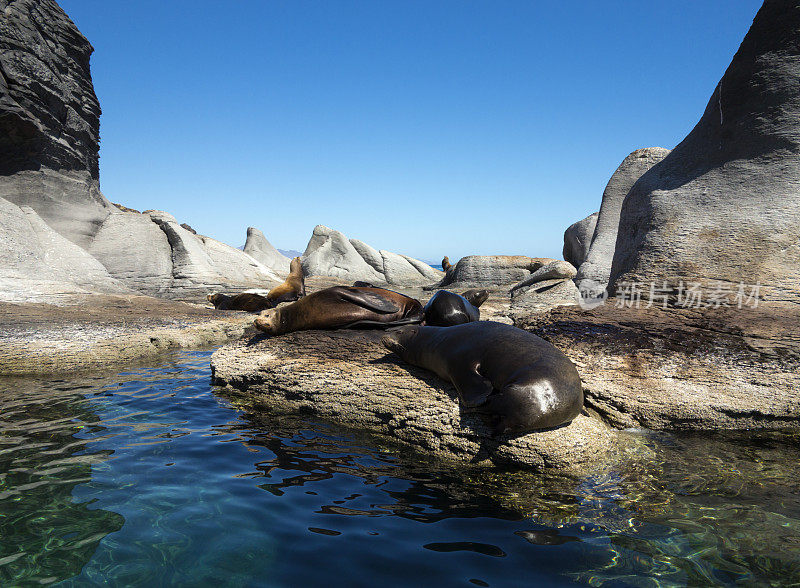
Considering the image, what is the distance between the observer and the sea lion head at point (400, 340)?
5.04 m

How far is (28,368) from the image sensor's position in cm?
658

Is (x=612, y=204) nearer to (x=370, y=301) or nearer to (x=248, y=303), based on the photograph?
(x=248, y=303)

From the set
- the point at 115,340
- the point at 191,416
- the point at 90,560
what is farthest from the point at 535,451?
the point at 115,340

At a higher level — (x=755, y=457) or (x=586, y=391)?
(x=586, y=391)

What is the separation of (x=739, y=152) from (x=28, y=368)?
395 inches

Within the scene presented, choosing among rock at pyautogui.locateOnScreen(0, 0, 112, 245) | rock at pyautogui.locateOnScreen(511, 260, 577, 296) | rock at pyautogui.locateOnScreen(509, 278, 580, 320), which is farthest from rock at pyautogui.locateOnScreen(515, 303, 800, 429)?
rock at pyautogui.locateOnScreen(0, 0, 112, 245)

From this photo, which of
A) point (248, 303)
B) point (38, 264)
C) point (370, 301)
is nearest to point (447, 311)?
point (370, 301)

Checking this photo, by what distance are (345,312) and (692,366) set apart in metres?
3.75

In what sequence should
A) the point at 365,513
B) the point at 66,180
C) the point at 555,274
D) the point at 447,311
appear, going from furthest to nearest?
the point at 66,180
the point at 555,274
the point at 447,311
the point at 365,513

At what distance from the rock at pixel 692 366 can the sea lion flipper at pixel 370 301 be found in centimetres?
188

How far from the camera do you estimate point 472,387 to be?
380 cm

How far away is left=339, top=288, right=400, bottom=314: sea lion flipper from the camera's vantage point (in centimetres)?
636

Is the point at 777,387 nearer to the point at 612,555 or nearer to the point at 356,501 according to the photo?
the point at 612,555

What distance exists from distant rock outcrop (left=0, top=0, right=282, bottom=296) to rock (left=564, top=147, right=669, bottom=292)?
11897 mm
